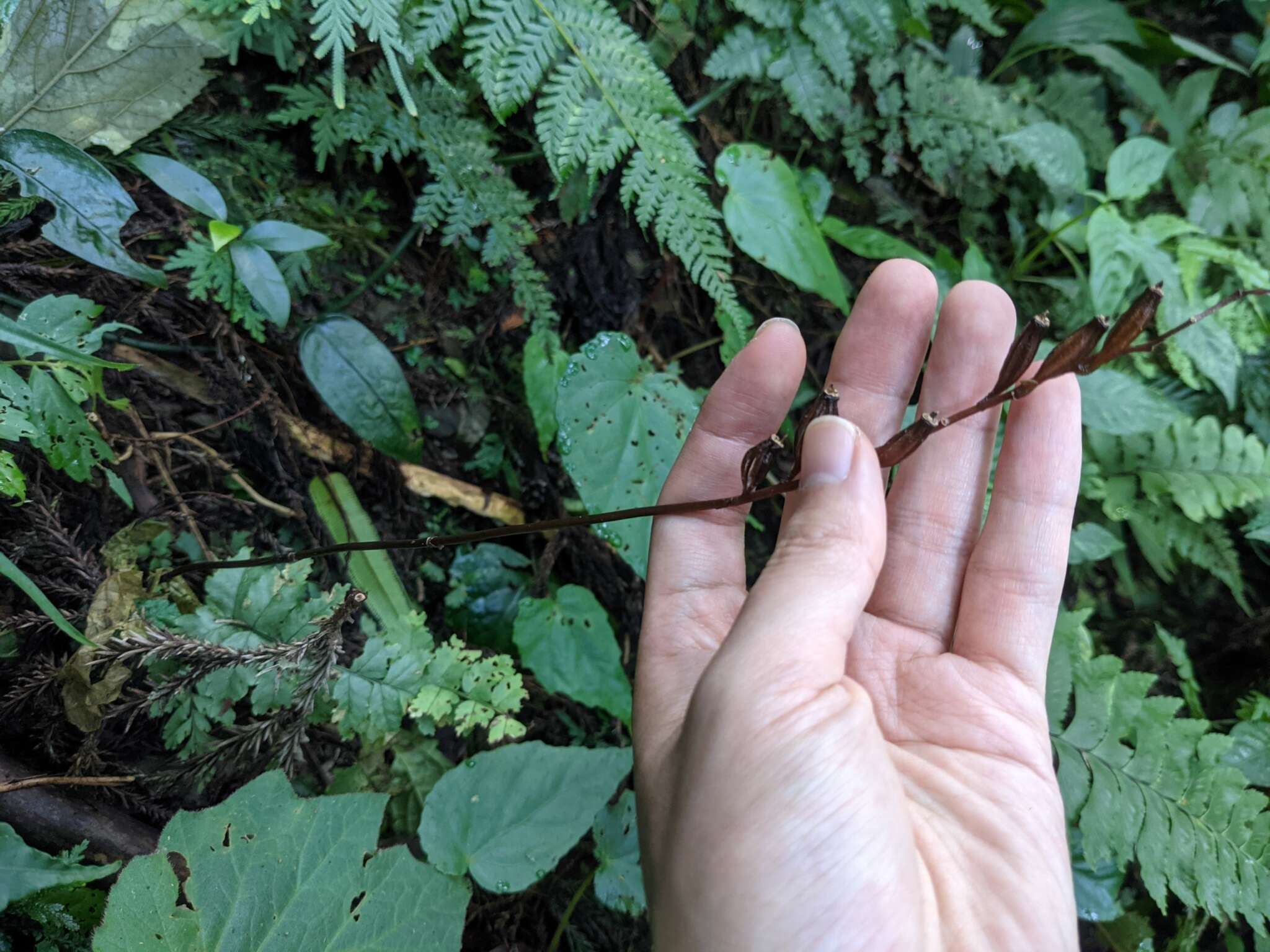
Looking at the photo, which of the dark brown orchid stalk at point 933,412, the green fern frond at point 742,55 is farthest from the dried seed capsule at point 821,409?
the green fern frond at point 742,55

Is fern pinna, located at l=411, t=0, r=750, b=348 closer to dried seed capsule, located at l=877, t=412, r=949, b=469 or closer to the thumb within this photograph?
dried seed capsule, located at l=877, t=412, r=949, b=469

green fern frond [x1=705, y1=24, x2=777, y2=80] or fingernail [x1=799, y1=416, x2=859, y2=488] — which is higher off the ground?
green fern frond [x1=705, y1=24, x2=777, y2=80]

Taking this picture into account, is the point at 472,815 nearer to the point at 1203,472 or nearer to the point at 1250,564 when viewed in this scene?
the point at 1203,472

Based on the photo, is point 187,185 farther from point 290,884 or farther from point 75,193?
point 290,884

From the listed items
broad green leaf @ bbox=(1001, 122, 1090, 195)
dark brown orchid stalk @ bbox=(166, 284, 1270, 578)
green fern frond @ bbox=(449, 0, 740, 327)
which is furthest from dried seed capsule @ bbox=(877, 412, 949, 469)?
broad green leaf @ bbox=(1001, 122, 1090, 195)

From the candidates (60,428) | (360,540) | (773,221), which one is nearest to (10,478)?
(60,428)

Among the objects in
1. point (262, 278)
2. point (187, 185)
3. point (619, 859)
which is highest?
point (187, 185)

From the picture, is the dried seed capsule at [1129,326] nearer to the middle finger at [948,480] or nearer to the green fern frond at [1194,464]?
the middle finger at [948,480]
